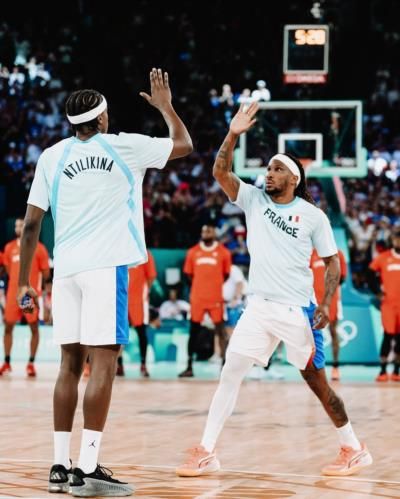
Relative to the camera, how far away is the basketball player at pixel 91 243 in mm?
5848

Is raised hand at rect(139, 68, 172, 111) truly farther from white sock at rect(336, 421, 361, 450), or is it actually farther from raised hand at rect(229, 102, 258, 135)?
white sock at rect(336, 421, 361, 450)

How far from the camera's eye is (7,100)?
2436 cm

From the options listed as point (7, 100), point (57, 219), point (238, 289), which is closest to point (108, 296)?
point (57, 219)

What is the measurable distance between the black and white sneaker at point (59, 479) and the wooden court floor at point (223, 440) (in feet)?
0.29

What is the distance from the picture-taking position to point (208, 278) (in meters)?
15.0

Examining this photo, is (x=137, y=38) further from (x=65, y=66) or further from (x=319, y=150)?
(x=319, y=150)

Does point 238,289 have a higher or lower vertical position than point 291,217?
lower

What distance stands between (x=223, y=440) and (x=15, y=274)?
24.2ft

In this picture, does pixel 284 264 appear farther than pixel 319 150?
No

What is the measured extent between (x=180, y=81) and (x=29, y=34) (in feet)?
13.1

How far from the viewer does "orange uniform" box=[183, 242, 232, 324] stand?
589 inches

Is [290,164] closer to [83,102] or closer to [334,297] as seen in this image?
[83,102]

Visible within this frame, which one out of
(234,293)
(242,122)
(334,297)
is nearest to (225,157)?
(242,122)

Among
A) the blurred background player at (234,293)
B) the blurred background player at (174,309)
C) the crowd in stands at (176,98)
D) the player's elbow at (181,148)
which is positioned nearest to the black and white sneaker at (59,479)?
the player's elbow at (181,148)
